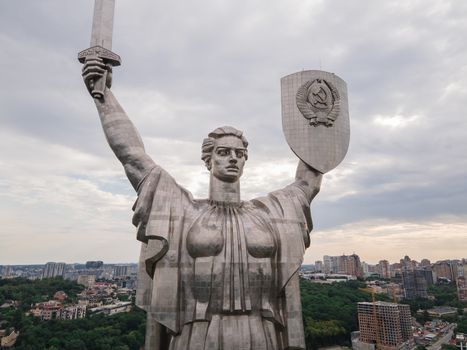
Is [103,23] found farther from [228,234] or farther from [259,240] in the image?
[259,240]

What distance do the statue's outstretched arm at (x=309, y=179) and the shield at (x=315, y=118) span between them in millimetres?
137

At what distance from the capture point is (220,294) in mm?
5582

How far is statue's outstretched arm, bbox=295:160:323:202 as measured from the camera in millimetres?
7211

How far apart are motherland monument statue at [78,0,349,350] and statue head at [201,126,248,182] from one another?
18mm

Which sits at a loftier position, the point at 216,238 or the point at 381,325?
the point at 216,238

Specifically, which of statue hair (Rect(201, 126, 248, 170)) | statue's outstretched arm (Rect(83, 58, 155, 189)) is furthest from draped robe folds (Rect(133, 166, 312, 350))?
statue hair (Rect(201, 126, 248, 170))

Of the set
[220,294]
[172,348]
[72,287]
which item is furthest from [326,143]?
[72,287]

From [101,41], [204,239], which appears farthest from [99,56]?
[204,239]

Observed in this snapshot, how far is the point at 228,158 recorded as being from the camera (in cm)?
638

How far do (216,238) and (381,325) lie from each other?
46.3m

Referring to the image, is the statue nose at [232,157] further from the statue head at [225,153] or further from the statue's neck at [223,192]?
the statue's neck at [223,192]

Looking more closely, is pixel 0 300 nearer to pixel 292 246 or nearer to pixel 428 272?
pixel 292 246

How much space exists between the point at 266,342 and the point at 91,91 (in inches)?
215

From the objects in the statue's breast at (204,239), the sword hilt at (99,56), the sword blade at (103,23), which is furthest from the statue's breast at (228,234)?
the sword blade at (103,23)
